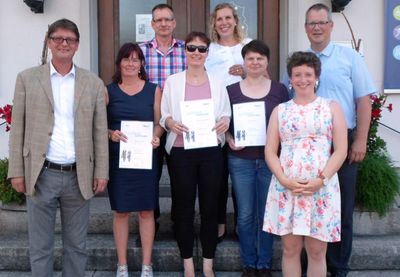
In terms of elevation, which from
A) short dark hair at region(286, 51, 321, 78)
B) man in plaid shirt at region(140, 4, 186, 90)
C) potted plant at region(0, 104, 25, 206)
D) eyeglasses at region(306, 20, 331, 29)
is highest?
eyeglasses at region(306, 20, 331, 29)

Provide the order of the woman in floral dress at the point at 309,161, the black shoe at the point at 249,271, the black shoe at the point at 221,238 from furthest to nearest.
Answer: the black shoe at the point at 221,238
the black shoe at the point at 249,271
the woman in floral dress at the point at 309,161

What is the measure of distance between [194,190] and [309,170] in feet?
3.04

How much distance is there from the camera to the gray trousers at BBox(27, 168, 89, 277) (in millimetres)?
3439

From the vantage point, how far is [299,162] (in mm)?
3367

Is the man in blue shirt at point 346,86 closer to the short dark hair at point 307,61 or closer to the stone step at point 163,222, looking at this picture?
the short dark hair at point 307,61

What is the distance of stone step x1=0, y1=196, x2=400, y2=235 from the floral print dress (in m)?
Result: 1.36

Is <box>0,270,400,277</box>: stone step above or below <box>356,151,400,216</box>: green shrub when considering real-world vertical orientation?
below

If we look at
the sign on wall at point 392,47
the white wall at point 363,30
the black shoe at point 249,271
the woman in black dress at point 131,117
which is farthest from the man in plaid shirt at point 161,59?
the sign on wall at point 392,47

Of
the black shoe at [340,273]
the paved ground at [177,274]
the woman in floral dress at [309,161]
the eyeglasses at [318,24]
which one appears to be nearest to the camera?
the woman in floral dress at [309,161]

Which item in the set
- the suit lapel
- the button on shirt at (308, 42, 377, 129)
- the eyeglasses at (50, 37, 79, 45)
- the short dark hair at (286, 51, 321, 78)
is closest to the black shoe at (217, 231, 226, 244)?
the button on shirt at (308, 42, 377, 129)

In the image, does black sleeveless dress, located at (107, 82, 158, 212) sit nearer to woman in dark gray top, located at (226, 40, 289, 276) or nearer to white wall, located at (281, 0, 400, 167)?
woman in dark gray top, located at (226, 40, 289, 276)

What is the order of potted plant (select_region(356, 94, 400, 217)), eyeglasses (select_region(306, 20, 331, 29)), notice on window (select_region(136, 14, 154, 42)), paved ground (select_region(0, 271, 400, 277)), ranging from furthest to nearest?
notice on window (select_region(136, 14, 154, 42)) < potted plant (select_region(356, 94, 400, 217)) < paved ground (select_region(0, 271, 400, 277)) < eyeglasses (select_region(306, 20, 331, 29))

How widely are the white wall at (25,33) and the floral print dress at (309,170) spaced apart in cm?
324

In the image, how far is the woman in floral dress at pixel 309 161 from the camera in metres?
3.34
